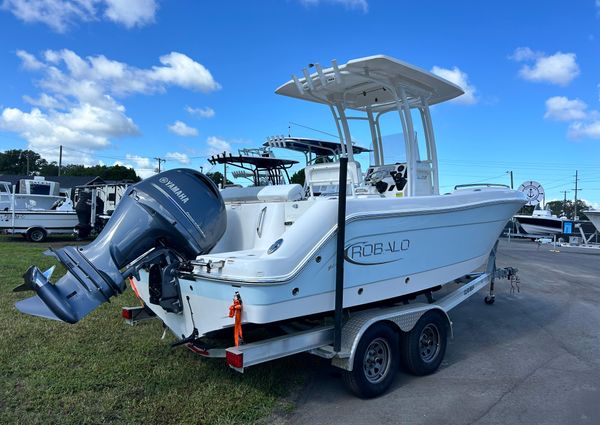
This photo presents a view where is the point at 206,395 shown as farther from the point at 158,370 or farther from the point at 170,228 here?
the point at 170,228

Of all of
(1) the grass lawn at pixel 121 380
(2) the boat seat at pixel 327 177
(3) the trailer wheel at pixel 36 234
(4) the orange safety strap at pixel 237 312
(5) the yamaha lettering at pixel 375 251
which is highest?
(2) the boat seat at pixel 327 177

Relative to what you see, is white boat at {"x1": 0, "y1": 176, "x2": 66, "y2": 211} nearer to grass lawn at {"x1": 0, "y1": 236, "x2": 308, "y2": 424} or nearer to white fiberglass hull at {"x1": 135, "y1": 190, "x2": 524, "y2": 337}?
grass lawn at {"x1": 0, "y1": 236, "x2": 308, "y2": 424}

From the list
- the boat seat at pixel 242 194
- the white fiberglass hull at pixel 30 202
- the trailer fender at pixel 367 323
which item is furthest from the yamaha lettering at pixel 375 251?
the white fiberglass hull at pixel 30 202

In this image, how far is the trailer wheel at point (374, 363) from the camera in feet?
12.7

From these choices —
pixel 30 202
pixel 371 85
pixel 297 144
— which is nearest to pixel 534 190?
pixel 297 144

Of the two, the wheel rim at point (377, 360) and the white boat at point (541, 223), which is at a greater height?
the white boat at point (541, 223)

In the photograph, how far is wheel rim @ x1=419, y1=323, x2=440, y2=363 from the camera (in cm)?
464

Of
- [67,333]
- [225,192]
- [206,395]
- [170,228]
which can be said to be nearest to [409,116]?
[225,192]

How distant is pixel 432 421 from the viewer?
3600 millimetres

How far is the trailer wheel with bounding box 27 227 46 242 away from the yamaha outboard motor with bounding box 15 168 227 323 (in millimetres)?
16058

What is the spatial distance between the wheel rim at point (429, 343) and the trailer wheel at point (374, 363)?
1.59ft

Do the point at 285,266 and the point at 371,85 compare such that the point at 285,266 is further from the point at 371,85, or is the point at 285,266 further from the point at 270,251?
the point at 371,85

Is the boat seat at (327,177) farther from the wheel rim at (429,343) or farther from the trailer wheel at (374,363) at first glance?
the trailer wheel at (374,363)

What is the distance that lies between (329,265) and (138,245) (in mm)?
1522
